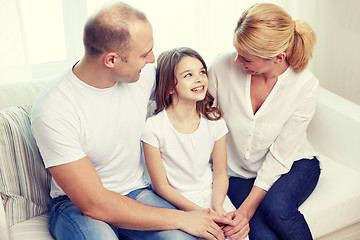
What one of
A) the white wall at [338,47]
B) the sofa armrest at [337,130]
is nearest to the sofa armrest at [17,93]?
the sofa armrest at [337,130]

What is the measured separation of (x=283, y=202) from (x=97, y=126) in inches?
29.2

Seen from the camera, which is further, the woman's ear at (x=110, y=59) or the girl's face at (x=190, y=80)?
the girl's face at (x=190, y=80)

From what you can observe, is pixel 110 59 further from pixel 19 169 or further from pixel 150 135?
pixel 19 169

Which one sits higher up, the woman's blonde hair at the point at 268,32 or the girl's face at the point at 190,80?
the woman's blonde hair at the point at 268,32

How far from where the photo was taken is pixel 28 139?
1.60 m

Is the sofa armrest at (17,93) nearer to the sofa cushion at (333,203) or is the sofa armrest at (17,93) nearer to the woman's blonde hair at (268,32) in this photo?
the woman's blonde hair at (268,32)

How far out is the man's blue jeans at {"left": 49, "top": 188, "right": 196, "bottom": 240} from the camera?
1423 mm

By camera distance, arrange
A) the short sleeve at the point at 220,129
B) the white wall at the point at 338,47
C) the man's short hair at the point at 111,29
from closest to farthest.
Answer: the man's short hair at the point at 111,29, the short sleeve at the point at 220,129, the white wall at the point at 338,47

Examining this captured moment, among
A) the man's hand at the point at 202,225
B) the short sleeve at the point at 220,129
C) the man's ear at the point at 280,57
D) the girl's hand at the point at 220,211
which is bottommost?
the girl's hand at the point at 220,211

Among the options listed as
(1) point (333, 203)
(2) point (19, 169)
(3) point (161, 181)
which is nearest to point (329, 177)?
(1) point (333, 203)

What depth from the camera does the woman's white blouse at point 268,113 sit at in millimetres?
1759

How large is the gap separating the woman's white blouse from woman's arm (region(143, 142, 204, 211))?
326mm

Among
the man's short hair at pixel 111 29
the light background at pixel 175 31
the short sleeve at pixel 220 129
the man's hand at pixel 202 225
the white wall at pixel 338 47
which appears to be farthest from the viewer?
the white wall at pixel 338 47

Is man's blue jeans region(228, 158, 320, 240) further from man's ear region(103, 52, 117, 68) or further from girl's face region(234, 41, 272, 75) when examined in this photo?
man's ear region(103, 52, 117, 68)
